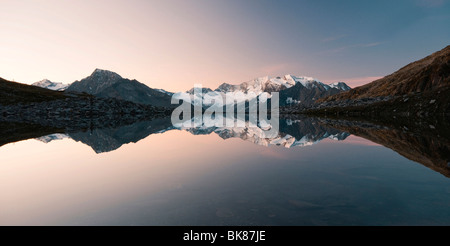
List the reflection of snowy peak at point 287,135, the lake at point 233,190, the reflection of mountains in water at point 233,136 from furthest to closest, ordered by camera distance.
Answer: the reflection of snowy peak at point 287,135 → the reflection of mountains in water at point 233,136 → the lake at point 233,190

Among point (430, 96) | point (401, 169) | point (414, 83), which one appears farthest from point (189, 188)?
point (414, 83)

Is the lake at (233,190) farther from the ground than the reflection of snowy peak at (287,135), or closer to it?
closer to it

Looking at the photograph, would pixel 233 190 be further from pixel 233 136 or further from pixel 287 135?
pixel 287 135

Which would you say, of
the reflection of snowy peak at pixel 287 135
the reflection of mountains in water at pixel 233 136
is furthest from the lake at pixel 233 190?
the reflection of snowy peak at pixel 287 135

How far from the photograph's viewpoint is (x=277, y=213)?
10.1m

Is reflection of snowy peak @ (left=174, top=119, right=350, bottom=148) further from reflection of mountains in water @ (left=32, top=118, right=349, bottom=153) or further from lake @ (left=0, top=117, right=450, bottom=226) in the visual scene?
lake @ (left=0, top=117, right=450, bottom=226)

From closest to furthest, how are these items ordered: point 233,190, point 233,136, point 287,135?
point 233,190 < point 287,135 < point 233,136

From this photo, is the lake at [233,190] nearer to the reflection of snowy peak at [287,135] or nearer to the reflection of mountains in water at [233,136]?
the reflection of mountains in water at [233,136]

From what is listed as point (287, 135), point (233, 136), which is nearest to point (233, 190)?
point (233, 136)

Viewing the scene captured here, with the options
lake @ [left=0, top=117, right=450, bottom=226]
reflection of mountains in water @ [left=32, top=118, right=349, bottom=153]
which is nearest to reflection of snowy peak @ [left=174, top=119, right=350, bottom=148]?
reflection of mountains in water @ [left=32, top=118, right=349, bottom=153]

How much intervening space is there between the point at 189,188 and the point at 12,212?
29.0 ft

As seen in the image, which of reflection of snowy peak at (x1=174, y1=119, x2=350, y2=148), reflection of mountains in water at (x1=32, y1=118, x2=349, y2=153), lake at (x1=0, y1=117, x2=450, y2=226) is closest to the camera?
lake at (x1=0, y1=117, x2=450, y2=226)
